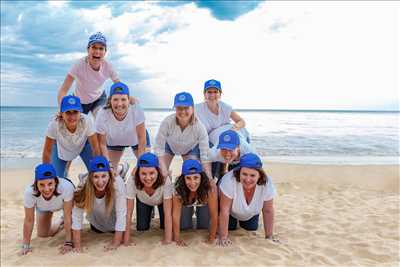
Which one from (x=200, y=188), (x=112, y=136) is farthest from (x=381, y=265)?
(x=112, y=136)

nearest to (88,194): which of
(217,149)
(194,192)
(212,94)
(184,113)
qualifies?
(194,192)

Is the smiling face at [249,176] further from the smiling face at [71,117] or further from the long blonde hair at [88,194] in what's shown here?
the smiling face at [71,117]

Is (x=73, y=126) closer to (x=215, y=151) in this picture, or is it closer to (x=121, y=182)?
(x=121, y=182)

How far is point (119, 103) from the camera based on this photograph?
432 centimetres

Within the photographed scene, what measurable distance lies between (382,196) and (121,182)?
5.48 metres

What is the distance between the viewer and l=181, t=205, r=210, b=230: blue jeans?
188 inches

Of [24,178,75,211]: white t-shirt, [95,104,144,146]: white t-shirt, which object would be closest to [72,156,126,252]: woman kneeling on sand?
[24,178,75,211]: white t-shirt

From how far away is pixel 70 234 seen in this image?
4.26 m

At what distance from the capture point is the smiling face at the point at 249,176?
4.10 meters

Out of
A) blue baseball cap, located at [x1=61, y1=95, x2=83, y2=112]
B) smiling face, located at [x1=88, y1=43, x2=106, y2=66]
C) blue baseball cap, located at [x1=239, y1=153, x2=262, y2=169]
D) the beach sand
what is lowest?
the beach sand

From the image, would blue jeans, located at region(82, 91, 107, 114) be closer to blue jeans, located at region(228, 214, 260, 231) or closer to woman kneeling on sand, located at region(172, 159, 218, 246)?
woman kneeling on sand, located at region(172, 159, 218, 246)

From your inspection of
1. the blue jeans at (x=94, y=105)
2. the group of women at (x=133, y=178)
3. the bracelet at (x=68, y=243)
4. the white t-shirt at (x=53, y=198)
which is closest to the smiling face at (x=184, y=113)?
the group of women at (x=133, y=178)

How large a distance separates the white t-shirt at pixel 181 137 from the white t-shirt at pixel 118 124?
1.21ft

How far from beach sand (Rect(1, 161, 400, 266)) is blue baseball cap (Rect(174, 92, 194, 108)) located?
1.76m
